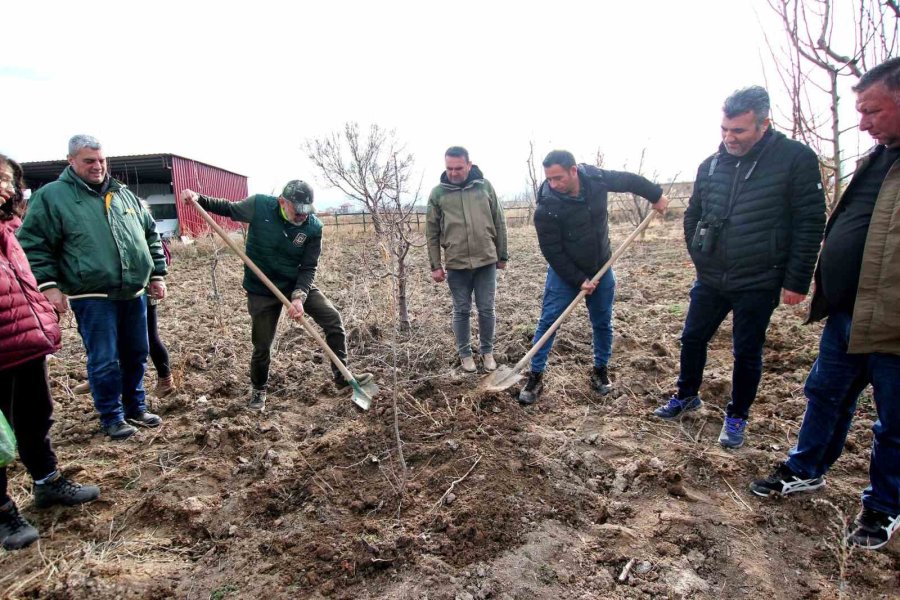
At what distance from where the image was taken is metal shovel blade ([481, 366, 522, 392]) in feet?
10.9

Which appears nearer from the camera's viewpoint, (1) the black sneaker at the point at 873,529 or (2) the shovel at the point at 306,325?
(1) the black sneaker at the point at 873,529

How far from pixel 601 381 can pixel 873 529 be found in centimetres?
173

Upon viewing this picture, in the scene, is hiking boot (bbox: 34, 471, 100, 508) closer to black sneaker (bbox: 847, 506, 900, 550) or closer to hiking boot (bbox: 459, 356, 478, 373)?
hiking boot (bbox: 459, 356, 478, 373)

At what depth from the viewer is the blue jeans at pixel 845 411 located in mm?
1842

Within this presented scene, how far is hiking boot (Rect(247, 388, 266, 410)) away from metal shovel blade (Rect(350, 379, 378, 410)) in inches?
27.2

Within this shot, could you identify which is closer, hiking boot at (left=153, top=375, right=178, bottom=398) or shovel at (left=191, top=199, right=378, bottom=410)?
shovel at (left=191, top=199, right=378, bottom=410)

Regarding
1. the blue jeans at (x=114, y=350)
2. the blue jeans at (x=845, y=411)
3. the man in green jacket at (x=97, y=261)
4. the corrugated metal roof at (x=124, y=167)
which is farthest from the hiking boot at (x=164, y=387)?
the corrugated metal roof at (x=124, y=167)

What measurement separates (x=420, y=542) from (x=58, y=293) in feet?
8.29

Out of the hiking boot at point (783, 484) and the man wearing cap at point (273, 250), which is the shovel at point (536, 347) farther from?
the hiking boot at point (783, 484)

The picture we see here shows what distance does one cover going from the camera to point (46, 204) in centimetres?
270

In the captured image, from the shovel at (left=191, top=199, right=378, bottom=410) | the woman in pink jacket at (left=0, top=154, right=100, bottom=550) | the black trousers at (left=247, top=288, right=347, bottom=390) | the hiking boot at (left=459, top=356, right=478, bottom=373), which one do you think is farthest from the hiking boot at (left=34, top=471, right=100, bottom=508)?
the hiking boot at (left=459, top=356, right=478, bottom=373)

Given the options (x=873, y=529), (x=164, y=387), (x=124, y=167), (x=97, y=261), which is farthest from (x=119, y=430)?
(x=124, y=167)

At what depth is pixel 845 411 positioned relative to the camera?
2109 millimetres

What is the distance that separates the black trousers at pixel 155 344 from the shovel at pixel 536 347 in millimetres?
2493
